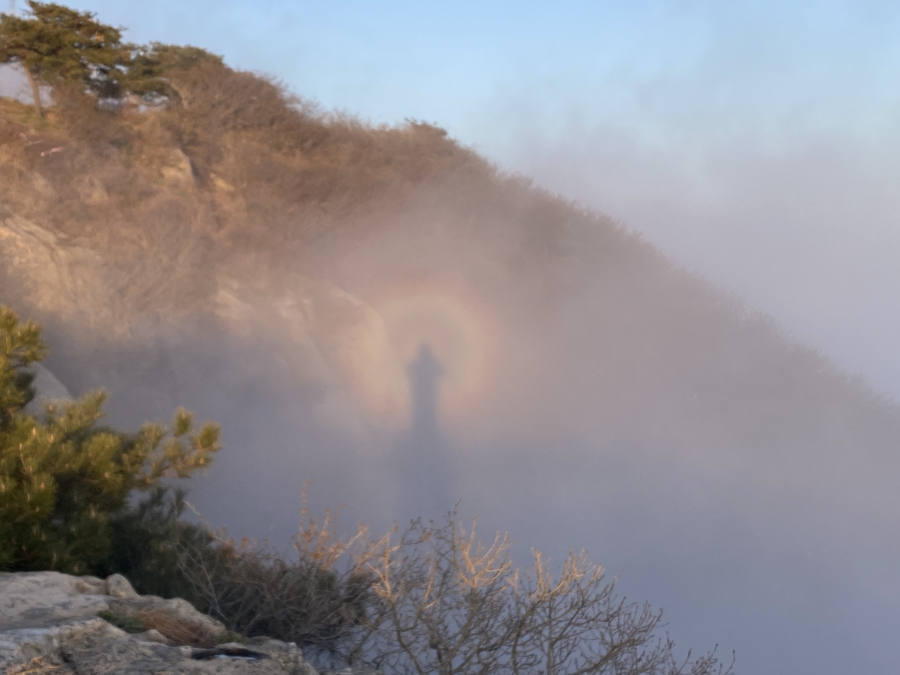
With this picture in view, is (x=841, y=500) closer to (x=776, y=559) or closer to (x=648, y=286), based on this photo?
(x=776, y=559)

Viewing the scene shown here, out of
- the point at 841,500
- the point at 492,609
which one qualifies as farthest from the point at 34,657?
the point at 841,500

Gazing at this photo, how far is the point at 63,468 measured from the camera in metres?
5.50

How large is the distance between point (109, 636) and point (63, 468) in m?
2.07

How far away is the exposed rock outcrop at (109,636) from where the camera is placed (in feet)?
11.8

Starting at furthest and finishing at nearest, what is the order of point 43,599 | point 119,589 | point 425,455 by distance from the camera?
point 425,455
point 119,589
point 43,599

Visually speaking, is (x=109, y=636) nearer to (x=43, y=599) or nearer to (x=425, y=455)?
(x=43, y=599)

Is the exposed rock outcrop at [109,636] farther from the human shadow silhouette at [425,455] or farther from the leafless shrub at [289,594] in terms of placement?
the human shadow silhouette at [425,455]

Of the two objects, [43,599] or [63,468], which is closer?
[43,599]

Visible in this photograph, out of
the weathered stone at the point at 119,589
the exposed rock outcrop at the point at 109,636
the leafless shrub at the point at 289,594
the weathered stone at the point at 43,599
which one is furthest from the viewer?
the leafless shrub at the point at 289,594

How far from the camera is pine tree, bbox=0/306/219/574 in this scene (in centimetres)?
504

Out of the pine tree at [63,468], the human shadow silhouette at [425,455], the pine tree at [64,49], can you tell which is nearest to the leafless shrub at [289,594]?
the pine tree at [63,468]

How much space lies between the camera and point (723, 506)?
48.1 feet

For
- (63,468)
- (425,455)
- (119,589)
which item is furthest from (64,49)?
(119,589)

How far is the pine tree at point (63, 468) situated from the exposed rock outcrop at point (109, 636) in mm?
516
